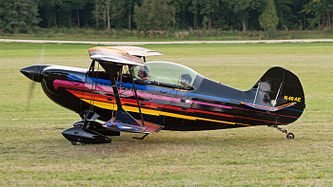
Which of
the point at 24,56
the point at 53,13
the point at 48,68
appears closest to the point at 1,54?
the point at 24,56

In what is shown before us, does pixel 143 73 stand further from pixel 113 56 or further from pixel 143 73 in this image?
pixel 113 56

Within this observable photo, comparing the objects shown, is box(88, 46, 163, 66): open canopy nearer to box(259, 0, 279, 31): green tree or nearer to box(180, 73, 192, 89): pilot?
box(180, 73, 192, 89): pilot

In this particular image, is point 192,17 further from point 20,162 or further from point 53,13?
point 20,162

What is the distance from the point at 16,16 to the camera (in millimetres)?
69500

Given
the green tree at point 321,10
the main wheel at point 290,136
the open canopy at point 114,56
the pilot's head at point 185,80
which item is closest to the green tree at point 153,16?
the green tree at point 321,10

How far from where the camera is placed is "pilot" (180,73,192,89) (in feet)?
32.6

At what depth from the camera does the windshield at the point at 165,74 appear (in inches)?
391

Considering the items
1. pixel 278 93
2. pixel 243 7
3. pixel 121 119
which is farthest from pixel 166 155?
pixel 243 7

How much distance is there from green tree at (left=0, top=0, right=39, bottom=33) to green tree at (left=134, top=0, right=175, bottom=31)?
16.7m

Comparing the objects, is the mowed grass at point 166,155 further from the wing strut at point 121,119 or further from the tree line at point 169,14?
the tree line at point 169,14

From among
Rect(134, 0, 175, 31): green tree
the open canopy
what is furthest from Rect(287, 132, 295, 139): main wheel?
Rect(134, 0, 175, 31): green tree

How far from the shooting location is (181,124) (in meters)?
9.99

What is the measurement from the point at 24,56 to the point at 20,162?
25.6 meters

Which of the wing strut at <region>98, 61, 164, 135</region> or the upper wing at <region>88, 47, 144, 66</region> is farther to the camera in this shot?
the wing strut at <region>98, 61, 164, 135</region>
